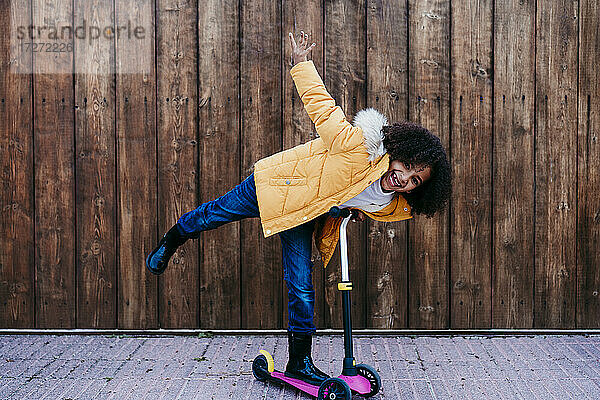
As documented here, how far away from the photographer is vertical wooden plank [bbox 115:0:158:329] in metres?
3.87

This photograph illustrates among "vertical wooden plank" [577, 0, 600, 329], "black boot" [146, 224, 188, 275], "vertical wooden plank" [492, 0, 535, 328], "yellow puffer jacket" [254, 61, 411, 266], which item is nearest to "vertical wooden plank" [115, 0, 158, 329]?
"black boot" [146, 224, 188, 275]

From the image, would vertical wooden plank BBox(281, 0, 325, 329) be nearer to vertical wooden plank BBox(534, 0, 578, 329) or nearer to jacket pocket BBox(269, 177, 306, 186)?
jacket pocket BBox(269, 177, 306, 186)

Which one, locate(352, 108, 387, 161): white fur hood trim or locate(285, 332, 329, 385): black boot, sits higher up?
locate(352, 108, 387, 161): white fur hood trim

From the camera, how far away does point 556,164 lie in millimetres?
3869

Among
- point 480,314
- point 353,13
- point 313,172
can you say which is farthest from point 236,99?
point 480,314

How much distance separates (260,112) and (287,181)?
1.08m

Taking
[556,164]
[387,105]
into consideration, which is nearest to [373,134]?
[387,105]

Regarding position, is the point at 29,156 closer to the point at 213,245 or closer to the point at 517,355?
the point at 213,245

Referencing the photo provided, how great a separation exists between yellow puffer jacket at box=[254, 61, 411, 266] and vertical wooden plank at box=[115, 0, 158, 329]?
45.4 inches

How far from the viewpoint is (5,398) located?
2920 mm

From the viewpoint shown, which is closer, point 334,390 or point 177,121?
point 334,390

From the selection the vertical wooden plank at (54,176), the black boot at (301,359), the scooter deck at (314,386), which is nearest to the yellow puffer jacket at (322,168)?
the black boot at (301,359)

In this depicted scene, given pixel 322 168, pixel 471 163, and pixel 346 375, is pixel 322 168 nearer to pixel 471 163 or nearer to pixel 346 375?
pixel 346 375

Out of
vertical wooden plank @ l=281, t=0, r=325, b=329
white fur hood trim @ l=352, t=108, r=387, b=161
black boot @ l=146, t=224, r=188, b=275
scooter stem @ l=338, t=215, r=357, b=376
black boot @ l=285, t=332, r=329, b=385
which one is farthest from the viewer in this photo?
vertical wooden plank @ l=281, t=0, r=325, b=329
